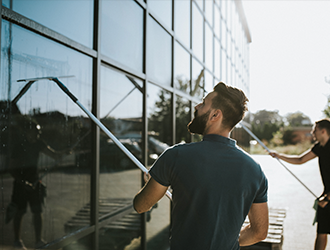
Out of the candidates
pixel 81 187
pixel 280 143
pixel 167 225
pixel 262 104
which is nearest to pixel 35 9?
pixel 81 187

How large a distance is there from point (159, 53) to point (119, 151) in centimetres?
206

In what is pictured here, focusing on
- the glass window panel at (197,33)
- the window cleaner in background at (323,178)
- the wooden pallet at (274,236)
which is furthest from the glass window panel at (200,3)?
the wooden pallet at (274,236)

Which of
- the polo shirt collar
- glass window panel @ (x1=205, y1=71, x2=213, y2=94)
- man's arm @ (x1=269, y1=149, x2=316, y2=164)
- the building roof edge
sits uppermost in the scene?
the building roof edge

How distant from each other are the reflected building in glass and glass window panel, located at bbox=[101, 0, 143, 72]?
13 millimetres

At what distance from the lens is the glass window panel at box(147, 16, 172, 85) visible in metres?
4.55

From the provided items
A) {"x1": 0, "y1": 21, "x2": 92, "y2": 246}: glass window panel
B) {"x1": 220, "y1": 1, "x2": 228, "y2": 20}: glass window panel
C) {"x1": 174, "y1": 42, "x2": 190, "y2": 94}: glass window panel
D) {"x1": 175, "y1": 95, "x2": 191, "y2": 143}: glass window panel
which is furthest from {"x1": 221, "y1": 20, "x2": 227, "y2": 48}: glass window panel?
{"x1": 0, "y1": 21, "x2": 92, "y2": 246}: glass window panel

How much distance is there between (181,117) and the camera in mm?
6090

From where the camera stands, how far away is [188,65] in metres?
6.50

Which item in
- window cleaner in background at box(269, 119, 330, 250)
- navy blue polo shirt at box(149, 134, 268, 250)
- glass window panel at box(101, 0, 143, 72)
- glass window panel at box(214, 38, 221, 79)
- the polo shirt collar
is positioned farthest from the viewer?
glass window panel at box(214, 38, 221, 79)

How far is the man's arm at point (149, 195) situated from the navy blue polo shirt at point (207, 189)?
0.14 feet

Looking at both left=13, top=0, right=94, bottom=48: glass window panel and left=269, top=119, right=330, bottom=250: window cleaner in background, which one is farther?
left=269, top=119, right=330, bottom=250: window cleaner in background

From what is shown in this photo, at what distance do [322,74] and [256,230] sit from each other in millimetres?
26468

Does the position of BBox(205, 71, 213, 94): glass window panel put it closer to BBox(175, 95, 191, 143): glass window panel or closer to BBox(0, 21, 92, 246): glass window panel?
BBox(175, 95, 191, 143): glass window panel

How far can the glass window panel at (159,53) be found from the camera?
4.55 metres
